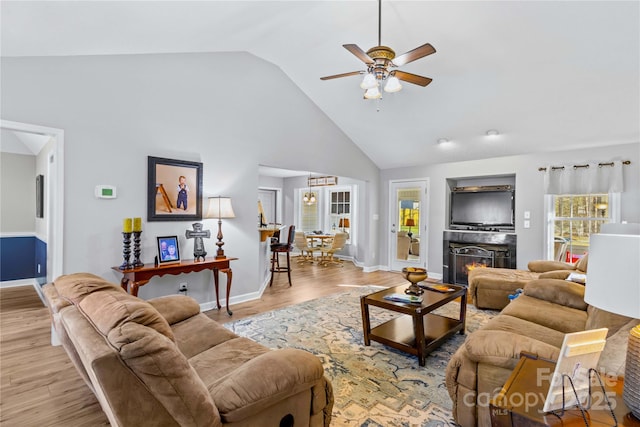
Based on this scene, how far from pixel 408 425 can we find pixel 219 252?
9.53ft

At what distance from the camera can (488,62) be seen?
12.4 feet

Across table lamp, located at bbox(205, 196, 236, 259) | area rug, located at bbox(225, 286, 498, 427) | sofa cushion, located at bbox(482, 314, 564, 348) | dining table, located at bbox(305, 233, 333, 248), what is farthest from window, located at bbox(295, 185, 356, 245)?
sofa cushion, located at bbox(482, 314, 564, 348)

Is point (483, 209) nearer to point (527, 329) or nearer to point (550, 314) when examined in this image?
point (550, 314)

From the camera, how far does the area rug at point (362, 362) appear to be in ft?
6.80

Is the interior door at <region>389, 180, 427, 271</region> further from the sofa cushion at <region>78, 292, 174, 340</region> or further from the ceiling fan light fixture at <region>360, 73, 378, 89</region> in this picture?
the sofa cushion at <region>78, 292, 174, 340</region>

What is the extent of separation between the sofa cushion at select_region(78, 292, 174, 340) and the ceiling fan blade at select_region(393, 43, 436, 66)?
2.49 m

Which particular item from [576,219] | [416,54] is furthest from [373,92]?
[576,219]

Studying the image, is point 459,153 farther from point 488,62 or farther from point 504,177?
point 488,62

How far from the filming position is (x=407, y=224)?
6.95 m

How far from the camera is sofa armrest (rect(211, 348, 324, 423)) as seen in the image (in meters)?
1.29

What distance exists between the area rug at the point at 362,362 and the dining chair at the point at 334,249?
131 inches

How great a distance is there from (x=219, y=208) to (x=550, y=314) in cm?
357

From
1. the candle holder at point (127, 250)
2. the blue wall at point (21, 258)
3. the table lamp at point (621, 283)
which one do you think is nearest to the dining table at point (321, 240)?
the candle holder at point (127, 250)

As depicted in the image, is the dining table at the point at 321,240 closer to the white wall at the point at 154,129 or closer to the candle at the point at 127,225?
the white wall at the point at 154,129
